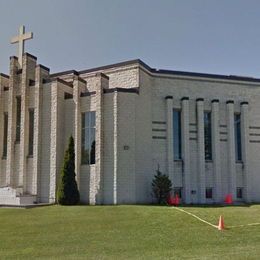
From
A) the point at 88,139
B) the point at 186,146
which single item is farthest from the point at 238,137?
the point at 88,139

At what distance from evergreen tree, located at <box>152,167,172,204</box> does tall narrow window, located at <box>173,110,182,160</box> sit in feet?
9.00

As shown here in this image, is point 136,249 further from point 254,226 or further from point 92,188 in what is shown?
point 92,188

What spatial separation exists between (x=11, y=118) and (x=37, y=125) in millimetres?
2344

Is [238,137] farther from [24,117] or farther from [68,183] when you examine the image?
[24,117]

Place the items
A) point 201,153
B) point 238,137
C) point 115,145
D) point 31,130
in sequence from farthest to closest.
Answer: point 238,137, point 201,153, point 31,130, point 115,145

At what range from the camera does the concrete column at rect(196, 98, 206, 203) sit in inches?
1038

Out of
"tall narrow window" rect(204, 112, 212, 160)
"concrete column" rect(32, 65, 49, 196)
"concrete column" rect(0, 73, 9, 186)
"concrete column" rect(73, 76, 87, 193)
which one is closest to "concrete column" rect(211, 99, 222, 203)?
"tall narrow window" rect(204, 112, 212, 160)

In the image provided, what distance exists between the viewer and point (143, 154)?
24.8 meters

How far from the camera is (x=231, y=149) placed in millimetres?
27266

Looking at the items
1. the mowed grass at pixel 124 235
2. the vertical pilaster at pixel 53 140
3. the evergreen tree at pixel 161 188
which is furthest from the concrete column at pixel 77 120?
the mowed grass at pixel 124 235

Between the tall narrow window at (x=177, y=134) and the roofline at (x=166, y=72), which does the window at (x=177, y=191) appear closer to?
the tall narrow window at (x=177, y=134)

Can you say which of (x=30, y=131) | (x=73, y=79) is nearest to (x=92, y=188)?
(x=30, y=131)

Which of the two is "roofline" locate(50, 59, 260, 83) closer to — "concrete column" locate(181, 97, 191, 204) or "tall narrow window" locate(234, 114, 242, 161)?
"concrete column" locate(181, 97, 191, 204)

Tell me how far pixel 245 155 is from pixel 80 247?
61.6 ft
